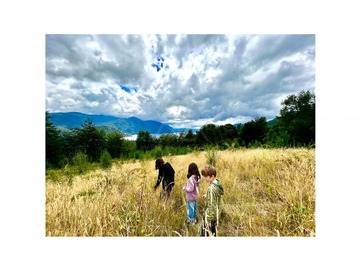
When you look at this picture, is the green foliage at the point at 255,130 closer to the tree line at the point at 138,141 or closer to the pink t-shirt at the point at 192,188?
the tree line at the point at 138,141

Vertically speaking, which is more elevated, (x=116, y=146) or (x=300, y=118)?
(x=300, y=118)

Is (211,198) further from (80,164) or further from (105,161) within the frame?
(105,161)

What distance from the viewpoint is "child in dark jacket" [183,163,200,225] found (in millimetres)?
2395

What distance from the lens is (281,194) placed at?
250 centimetres

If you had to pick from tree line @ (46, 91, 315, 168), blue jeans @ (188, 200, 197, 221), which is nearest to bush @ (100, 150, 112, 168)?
tree line @ (46, 91, 315, 168)

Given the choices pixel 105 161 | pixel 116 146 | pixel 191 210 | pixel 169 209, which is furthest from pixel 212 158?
pixel 116 146

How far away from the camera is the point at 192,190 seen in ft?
7.86

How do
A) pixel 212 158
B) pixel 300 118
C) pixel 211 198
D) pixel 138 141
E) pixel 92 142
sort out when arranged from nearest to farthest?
pixel 211 198, pixel 212 158, pixel 138 141, pixel 92 142, pixel 300 118

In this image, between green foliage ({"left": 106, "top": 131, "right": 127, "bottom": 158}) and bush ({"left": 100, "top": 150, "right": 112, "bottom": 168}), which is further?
green foliage ({"left": 106, "top": 131, "right": 127, "bottom": 158})

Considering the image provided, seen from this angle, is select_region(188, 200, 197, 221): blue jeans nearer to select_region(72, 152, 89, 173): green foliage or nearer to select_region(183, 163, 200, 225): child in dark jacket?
select_region(183, 163, 200, 225): child in dark jacket

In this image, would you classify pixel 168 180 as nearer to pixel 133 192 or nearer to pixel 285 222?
pixel 133 192
